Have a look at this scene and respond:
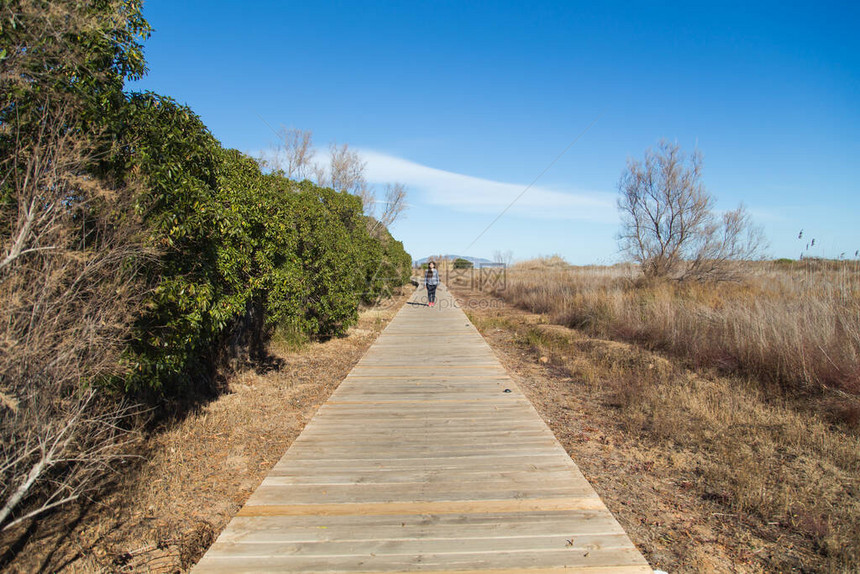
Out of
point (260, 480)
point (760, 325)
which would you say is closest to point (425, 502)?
point (260, 480)

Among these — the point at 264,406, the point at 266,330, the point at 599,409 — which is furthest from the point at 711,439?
the point at 266,330

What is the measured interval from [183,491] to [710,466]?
18.0 feet

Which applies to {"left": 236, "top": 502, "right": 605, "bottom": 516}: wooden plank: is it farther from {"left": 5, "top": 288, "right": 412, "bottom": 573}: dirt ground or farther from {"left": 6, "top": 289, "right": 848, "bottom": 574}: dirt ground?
{"left": 5, "top": 288, "right": 412, "bottom": 573}: dirt ground

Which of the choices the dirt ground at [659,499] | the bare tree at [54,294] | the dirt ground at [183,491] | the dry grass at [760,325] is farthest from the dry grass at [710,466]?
the bare tree at [54,294]

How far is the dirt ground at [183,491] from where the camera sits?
118 inches

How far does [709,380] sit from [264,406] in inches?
305

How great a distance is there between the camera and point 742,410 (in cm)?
594

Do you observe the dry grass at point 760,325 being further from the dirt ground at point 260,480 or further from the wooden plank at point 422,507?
the wooden plank at point 422,507

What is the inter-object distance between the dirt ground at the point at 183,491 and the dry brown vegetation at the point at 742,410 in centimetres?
363

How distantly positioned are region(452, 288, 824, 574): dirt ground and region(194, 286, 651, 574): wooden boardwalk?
479 mm

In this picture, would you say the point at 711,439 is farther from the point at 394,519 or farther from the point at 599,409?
the point at 394,519

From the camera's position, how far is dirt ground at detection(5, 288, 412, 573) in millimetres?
2996

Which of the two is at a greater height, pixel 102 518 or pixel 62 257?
pixel 62 257

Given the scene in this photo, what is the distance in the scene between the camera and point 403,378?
295 inches
